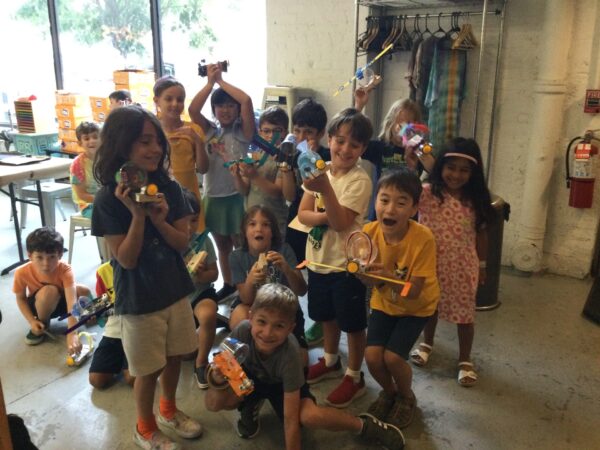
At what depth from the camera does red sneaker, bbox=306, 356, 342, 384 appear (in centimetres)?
233

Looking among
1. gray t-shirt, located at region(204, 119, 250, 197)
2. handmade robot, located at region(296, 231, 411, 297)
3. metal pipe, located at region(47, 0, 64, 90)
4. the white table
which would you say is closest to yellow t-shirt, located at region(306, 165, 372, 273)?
handmade robot, located at region(296, 231, 411, 297)

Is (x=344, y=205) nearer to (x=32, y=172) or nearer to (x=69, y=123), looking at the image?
(x=32, y=172)

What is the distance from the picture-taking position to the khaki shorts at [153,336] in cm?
171

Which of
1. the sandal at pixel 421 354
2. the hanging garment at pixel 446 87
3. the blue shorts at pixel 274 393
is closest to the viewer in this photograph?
the blue shorts at pixel 274 393

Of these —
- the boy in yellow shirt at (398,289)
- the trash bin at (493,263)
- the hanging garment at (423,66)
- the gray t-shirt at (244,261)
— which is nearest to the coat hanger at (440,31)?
the hanging garment at (423,66)

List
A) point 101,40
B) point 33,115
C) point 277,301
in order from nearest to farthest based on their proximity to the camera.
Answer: point 277,301 → point 33,115 → point 101,40

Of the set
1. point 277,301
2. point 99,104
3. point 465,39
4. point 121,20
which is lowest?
point 277,301

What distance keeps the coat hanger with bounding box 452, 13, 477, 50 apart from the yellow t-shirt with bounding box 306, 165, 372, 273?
5.84ft

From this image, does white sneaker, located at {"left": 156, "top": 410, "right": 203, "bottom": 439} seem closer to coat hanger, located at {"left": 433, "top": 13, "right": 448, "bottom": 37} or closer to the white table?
the white table

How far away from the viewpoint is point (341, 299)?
83.5 inches

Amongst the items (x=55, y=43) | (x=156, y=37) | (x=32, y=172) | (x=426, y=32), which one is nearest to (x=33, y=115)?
(x=55, y=43)

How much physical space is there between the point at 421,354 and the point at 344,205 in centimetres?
95

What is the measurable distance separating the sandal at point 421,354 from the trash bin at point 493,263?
664 mm

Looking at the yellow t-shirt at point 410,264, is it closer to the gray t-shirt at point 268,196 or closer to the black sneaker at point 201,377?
the gray t-shirt at point 268,196
